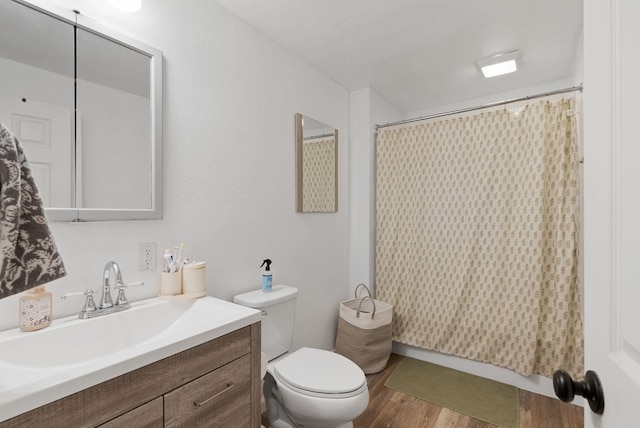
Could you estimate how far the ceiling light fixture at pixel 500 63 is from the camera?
2.18m

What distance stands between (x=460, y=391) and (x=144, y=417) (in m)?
2.08

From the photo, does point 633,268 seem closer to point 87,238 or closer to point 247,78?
point 87,238

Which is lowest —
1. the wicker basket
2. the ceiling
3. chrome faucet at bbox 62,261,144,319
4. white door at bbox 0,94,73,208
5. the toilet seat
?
the wicker basket

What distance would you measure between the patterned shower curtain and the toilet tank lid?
1199mm

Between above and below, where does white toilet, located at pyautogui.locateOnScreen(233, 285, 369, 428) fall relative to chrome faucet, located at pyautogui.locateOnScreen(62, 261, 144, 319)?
below

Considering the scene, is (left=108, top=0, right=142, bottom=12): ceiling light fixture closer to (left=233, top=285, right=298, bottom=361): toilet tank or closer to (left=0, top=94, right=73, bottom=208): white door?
(left=0, top=94, right=73, bottom=208): white door

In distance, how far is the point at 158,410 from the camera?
2.90ft

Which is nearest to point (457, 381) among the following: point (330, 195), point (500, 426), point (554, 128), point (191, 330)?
point (500, 426)

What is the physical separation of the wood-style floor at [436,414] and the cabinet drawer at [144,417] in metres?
1.32

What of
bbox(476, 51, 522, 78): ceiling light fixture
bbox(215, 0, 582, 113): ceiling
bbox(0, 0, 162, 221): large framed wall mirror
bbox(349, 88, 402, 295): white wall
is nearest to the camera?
bbox(0, 0, 162, 221): large framed wall mirror

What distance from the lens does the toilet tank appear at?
163cm

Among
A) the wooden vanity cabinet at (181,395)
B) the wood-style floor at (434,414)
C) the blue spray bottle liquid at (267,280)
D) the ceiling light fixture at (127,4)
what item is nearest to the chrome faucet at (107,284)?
the wooden vanity cabinet at (181,395)

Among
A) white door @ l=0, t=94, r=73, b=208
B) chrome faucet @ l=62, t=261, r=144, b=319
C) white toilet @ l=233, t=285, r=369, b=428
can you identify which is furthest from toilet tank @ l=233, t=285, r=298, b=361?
white door @ l=0, t=94, r=73, b=208

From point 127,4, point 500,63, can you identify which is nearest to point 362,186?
point 500,63
